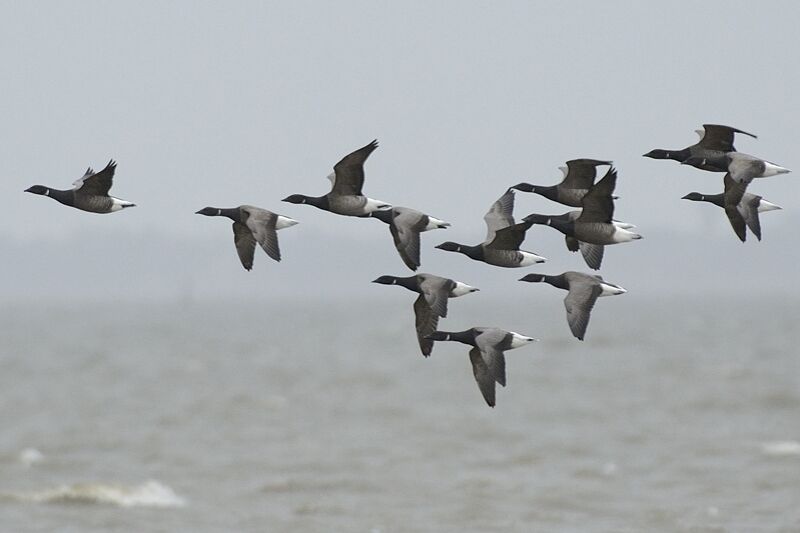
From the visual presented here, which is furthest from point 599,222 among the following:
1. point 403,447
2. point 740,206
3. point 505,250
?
point 403,447

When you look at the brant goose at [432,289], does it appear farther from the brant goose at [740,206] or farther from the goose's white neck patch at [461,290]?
the brant goose at [740,206]

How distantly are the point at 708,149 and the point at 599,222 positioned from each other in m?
1.47

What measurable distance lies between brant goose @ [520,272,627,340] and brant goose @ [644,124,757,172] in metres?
1.32

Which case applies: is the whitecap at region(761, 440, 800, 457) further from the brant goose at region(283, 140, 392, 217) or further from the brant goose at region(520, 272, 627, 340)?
the brant goose at region(283, 140, 392, 217)

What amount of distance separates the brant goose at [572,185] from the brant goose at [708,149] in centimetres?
59

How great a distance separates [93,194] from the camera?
11469 mm

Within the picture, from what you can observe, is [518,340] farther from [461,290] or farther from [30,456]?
[30,456]

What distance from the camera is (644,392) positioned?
94625mm

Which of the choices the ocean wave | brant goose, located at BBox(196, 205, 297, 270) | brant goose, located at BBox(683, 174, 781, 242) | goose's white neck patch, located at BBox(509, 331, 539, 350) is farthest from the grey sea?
brant goose, located at BBox(196, 205, 297, 270)

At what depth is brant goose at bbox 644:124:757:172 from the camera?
12.1 metres

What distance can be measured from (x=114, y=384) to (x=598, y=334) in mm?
86149

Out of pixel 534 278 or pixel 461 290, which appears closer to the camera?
pixel 461 290

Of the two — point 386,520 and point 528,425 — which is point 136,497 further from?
point 528,425

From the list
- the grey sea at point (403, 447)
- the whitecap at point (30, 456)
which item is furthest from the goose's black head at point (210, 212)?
the whitecap at point (30, 456)
